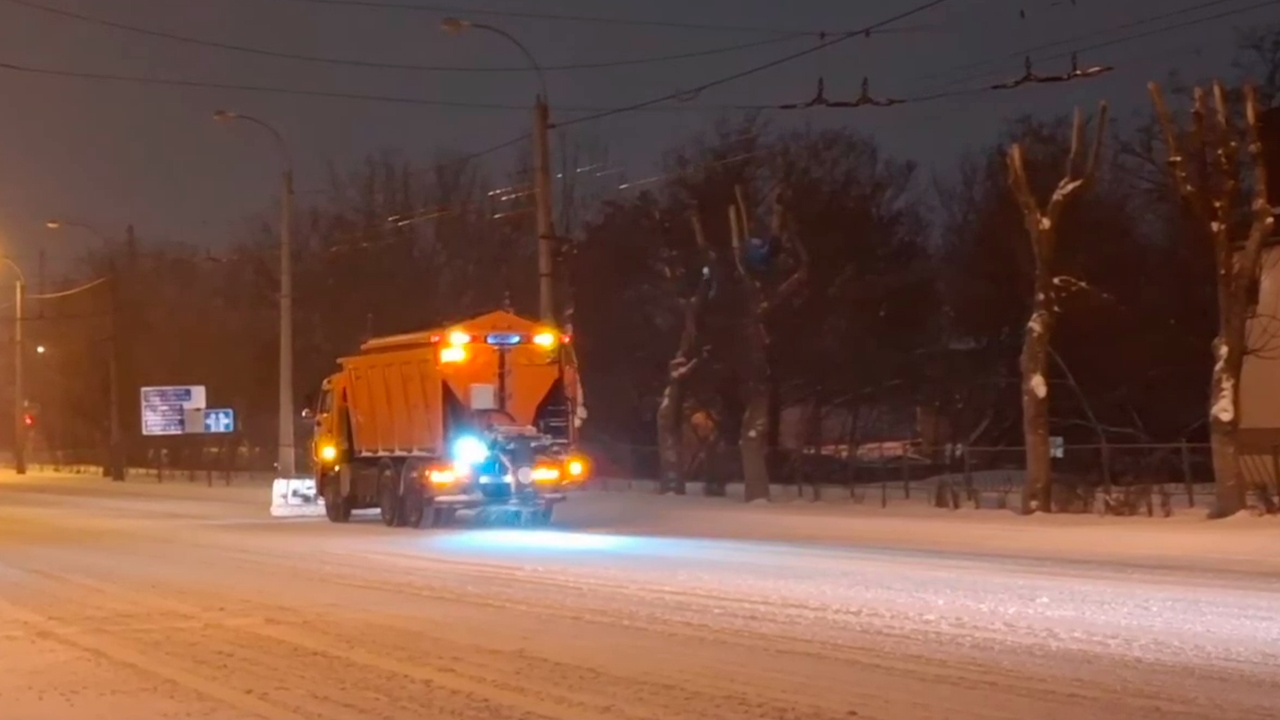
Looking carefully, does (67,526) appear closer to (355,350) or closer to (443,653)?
(443,653)

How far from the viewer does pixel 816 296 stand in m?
53.3

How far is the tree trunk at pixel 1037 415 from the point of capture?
31094mm

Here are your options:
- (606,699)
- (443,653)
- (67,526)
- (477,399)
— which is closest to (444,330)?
(477,399)

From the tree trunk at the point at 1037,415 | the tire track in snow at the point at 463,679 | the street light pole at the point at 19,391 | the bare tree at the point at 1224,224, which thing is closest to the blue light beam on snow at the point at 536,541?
the tree trunk at the point at 1037,415

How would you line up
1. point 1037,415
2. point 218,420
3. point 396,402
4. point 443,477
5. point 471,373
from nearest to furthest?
1. point 443,477
2. point 471,373
3. point 1037,415
4. point 396,402
5. point 218,420

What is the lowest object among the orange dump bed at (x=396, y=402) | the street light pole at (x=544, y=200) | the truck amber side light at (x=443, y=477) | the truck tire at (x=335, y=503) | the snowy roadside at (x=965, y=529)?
the snowy roadside at (x=965, y=529)

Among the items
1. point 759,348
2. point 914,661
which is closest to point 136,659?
point 914,661

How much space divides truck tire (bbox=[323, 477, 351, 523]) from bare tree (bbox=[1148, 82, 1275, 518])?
1664 centimetres

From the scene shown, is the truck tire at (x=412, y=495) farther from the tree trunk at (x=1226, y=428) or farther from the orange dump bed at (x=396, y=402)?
the tree trunk at (x=1226, y=428)

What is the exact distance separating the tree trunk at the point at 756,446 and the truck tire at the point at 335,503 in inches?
359

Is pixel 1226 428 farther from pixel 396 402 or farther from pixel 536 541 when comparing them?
pixel 396 402

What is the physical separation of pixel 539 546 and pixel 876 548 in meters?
4.98

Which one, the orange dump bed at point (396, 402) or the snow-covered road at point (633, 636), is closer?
the snow-covered road at point (633, 636)

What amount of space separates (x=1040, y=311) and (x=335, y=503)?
570 inches
